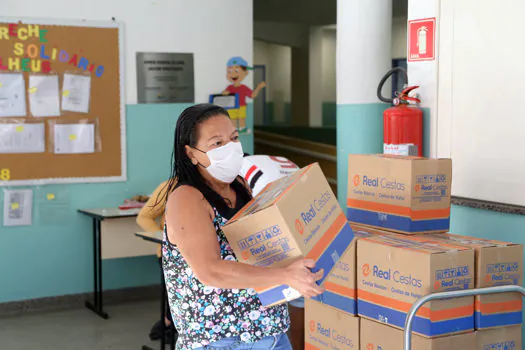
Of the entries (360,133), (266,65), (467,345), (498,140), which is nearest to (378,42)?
(360,133)

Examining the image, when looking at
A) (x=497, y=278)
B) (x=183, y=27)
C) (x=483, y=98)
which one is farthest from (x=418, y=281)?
(x=183, y=27)

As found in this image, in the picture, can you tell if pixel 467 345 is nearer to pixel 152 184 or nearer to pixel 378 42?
pixel 378 42

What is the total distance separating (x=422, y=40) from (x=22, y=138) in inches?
125

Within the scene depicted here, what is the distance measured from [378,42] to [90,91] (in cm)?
236

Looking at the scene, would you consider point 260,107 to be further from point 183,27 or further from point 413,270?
point 413,270

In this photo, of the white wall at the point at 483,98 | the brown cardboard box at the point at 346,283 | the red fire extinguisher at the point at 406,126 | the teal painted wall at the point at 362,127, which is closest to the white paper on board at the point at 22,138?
the teal painted wall at the point at 362,127

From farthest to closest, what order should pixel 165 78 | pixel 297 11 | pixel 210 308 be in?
1. pixel 297 11
2. pixel 165 78
3. pixel 210 308

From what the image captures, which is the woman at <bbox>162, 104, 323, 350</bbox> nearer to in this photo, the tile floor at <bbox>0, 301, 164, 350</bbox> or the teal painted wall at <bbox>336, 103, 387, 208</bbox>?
the teal painted wall at <bbox>336, 103, 387, 208</bbox>

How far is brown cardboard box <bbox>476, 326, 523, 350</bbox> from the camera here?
2.65 m

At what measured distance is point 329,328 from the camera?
3.01 m

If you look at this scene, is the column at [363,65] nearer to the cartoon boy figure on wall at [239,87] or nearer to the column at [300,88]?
the cartoon boy figure on wall at [239,87]

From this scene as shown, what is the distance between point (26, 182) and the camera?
5.55m

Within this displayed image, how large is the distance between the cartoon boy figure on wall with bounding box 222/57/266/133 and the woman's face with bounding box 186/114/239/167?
13.6 ft

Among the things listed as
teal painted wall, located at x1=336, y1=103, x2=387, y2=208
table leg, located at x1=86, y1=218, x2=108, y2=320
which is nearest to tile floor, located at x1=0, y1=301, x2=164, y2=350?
table leg, located at x1=86, y1=218, x2=108, y2=320
